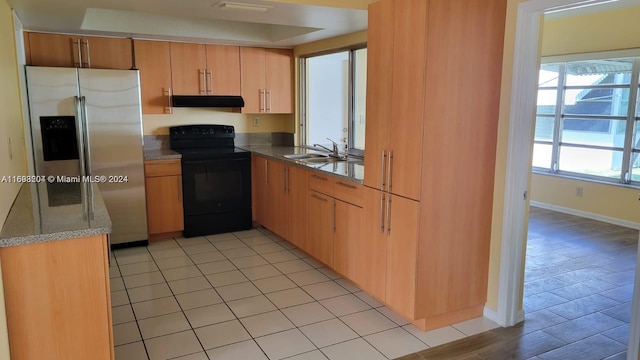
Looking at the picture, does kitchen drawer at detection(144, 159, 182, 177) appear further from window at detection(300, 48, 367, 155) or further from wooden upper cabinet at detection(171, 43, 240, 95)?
window at detection(300, 48, 367, 155)

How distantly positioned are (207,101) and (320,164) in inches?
68.6

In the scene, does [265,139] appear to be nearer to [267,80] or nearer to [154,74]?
[267,80]

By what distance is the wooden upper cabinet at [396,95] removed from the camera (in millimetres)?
2631

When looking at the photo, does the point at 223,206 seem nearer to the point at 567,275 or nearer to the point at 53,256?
the point at 53,256

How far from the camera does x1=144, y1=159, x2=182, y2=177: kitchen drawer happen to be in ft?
15.0

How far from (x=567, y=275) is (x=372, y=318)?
6.55 ft

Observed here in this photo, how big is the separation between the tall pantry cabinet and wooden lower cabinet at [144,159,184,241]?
2470 millimetres

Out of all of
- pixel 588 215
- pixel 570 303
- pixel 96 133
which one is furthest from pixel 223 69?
pixel 588 215

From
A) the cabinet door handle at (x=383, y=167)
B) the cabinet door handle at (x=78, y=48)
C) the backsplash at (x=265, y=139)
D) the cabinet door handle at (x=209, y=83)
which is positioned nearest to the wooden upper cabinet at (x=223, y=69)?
the cabinet door handle at (x=209, y=83)

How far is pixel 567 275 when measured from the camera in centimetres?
395

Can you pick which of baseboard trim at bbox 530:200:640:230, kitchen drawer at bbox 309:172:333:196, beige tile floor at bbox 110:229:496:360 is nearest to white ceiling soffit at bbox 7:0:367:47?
kitchen drawer at bbox 309:172:333:196

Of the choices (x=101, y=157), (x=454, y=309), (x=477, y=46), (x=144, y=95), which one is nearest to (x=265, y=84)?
(x=144, y=95)

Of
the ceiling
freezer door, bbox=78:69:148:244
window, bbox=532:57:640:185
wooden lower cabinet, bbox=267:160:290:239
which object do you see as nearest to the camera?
the ceiling

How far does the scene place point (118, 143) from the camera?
4.32 m
